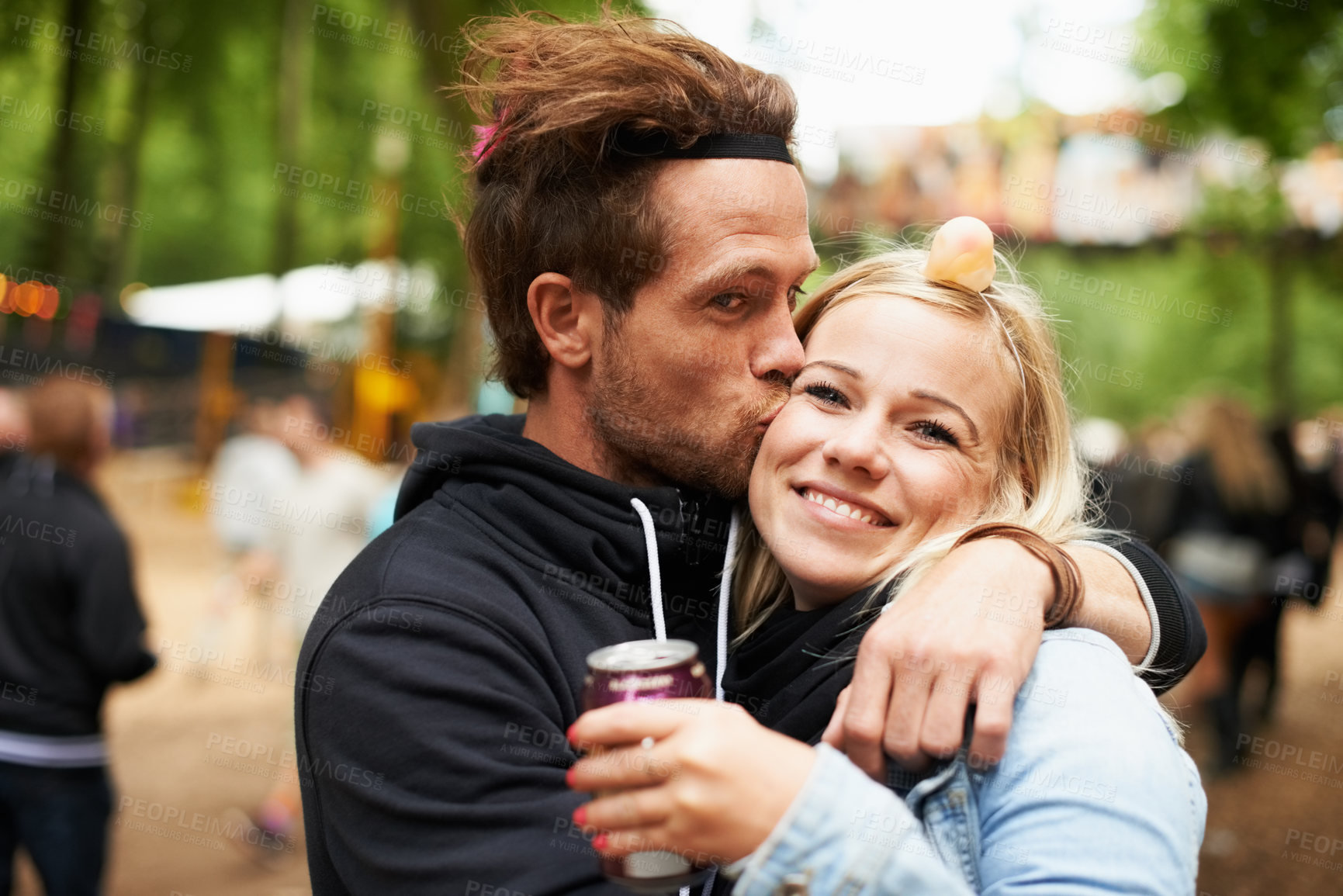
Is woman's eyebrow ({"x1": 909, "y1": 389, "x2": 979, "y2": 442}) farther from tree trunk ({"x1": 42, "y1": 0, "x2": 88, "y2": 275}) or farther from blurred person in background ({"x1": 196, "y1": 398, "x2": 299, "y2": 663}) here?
tree trunk ({"x1": 42, "y1": 0, "x2": 88, "y2": 275})

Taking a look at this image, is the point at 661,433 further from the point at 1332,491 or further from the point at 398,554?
the point at 1332,491

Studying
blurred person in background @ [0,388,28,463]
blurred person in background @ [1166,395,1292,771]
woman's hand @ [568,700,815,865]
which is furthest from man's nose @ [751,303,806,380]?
blurred person in background @ [1166,395,1292,771]

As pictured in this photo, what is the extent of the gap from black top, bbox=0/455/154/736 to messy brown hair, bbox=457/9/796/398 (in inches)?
118

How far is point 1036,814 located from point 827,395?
903 mm

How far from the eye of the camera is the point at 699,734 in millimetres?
1270

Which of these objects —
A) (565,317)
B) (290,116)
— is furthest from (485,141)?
(290,116)

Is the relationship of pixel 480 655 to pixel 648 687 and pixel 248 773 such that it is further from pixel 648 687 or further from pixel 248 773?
pixel 248 773

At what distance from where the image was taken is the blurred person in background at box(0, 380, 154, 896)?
4.21 metres

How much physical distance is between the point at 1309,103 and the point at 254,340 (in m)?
20.3

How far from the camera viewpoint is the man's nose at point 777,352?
7.07 ft

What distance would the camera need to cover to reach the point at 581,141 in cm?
222

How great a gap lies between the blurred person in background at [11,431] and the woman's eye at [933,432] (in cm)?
462

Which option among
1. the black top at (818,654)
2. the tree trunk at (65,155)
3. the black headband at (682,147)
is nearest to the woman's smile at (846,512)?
the black top at (818,654)

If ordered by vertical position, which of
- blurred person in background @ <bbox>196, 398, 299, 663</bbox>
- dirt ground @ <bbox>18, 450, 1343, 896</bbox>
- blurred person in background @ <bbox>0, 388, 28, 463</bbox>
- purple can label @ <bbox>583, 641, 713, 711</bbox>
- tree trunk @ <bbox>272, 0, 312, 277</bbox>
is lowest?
dirt ground @ <bbox>18, 450, 1343, 896</bbox>
